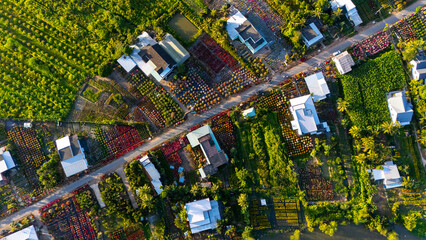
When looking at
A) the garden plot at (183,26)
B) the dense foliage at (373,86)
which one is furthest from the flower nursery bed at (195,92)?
the dense foliage at (373,86)

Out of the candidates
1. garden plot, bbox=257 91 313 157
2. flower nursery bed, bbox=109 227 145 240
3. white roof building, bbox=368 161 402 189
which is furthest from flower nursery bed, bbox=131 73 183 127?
white roof building, bbox=368 161 402 189

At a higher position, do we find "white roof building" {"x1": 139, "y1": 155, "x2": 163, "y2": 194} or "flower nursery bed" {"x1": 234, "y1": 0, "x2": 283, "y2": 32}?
"flower nursery bed" {"x1": 234, "y1": 0, "x2": 283, "y2": 32}

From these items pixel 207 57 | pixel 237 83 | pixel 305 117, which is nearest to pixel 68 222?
pixel 207 57

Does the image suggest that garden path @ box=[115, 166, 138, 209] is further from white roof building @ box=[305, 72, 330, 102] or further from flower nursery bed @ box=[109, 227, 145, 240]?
white roof building @ box=[305, 72, 330, 102]

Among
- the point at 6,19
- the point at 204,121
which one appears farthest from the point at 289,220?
the point at 6,19

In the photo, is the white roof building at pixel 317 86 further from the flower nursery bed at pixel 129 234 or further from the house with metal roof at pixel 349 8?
the flower nursery bed at pixel 129 234
